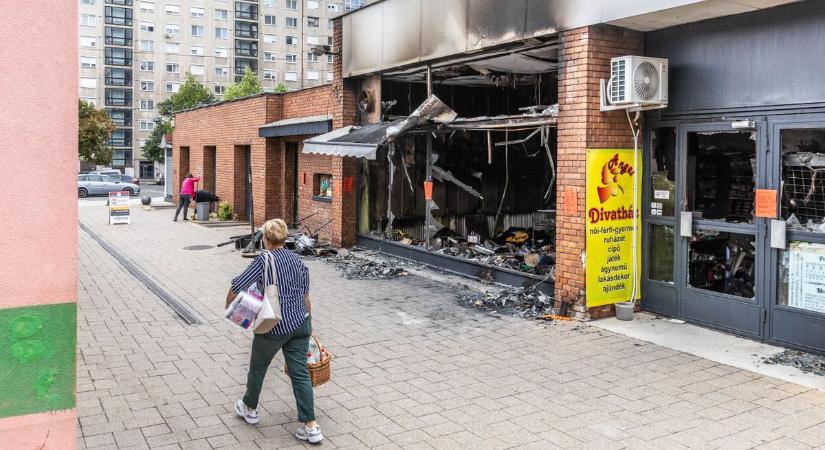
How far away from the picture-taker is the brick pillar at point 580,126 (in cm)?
818

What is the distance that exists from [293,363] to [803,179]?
5.41m

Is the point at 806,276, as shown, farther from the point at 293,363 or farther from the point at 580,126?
the point at 293,363

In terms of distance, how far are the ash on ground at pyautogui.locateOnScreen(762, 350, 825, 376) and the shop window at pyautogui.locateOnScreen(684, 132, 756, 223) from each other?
1.50 meters

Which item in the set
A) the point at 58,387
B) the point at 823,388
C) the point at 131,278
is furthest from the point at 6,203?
the point at 131,278

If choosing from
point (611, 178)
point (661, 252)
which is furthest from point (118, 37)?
point (661, 252)

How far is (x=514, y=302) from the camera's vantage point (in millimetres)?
9156

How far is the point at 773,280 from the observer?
23.4 ft

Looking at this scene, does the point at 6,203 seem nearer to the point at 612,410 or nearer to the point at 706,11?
the point at 612,410

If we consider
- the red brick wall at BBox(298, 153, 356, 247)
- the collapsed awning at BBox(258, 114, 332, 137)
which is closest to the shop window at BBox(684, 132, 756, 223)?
the red brick wall at BBox(298, 153, 356, 247)

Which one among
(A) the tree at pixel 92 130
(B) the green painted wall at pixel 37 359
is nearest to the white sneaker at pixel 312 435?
(B) the green painted wall at pixel 37 359

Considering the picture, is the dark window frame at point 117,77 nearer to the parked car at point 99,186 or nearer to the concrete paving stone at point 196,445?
the parked car at point 99,186

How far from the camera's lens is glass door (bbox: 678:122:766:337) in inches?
290

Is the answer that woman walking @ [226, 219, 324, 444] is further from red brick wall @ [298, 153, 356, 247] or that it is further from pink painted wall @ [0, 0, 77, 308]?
red brick wall @ [298, 153, 356, 247]

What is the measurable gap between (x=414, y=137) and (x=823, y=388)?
9.16 m
